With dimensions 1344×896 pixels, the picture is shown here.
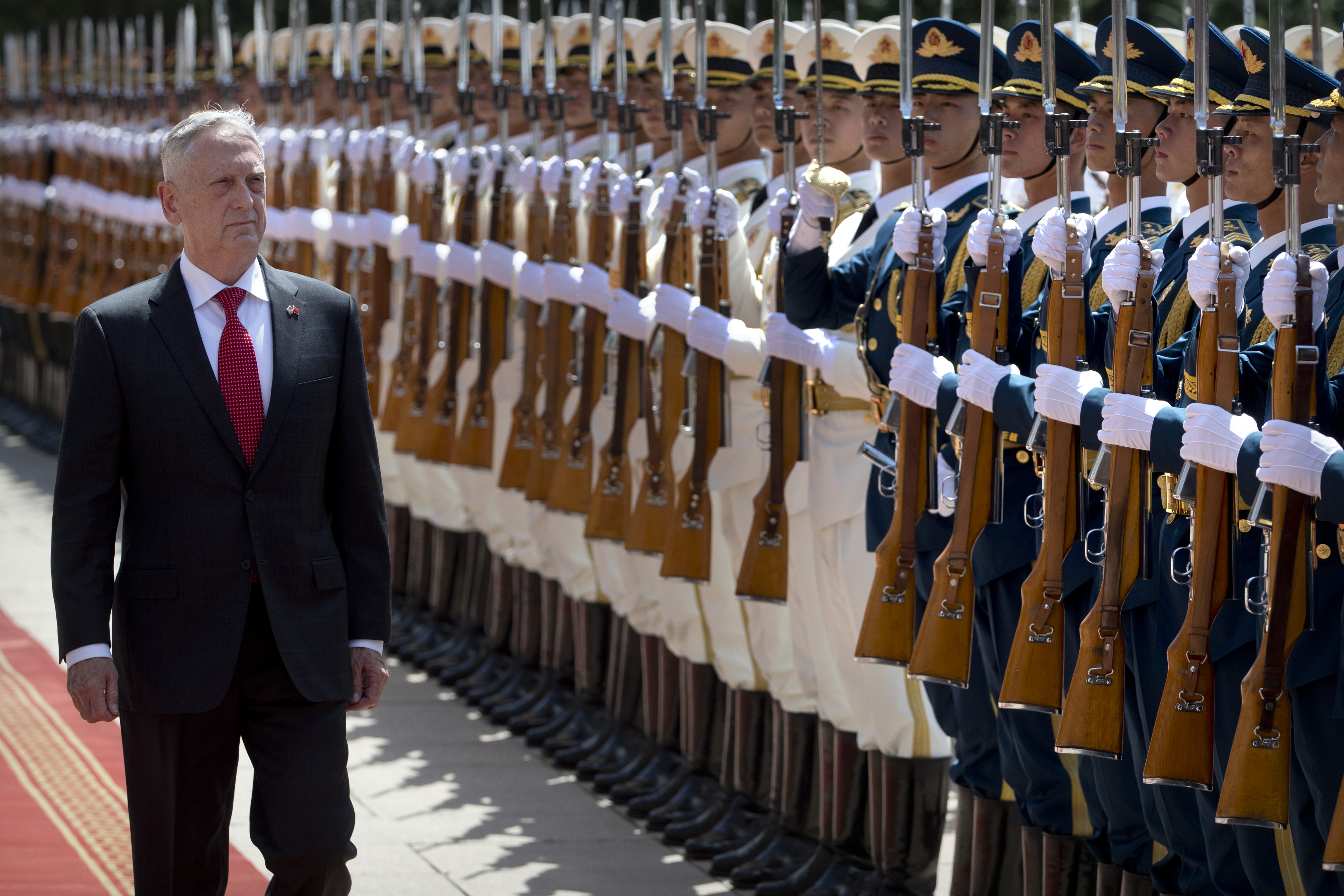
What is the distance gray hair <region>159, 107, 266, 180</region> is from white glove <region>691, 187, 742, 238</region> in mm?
2213

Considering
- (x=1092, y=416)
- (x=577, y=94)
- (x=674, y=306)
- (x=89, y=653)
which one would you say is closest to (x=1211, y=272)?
(x=1092, y=416)

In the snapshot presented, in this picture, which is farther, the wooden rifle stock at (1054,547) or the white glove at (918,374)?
the white glove at (918,374)

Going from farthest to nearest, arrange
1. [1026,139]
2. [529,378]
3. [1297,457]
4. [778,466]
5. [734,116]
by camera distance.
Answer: [529,378]
[734,116]
[778,466]
[1026,139]
[1297,457]

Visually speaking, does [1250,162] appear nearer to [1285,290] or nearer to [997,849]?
[1285,290]

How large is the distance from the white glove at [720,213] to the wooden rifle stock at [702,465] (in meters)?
0.01

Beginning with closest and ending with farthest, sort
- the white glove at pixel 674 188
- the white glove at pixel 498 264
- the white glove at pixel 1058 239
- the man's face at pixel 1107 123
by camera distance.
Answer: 1. the white glove at pixel 1058 239
2. the man's face at pixel 1107 123
3. the white glove at pixel 674 188
4. the white glove at pixel 498 264

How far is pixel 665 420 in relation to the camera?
622 cm

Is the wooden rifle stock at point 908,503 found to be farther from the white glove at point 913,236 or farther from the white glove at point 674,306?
the white glove at point 674,306

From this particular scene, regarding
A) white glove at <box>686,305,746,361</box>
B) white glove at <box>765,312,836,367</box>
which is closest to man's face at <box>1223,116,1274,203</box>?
white glove at <box>765,312,836,367</box>

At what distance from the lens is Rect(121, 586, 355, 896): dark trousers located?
3.74 m

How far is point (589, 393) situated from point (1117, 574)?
316 cm

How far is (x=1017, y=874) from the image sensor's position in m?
4.87

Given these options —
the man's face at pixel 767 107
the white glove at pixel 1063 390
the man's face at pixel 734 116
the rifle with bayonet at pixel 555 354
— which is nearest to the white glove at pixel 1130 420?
the white glove at pixel 1063 390

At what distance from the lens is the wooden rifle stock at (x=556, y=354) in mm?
7113
